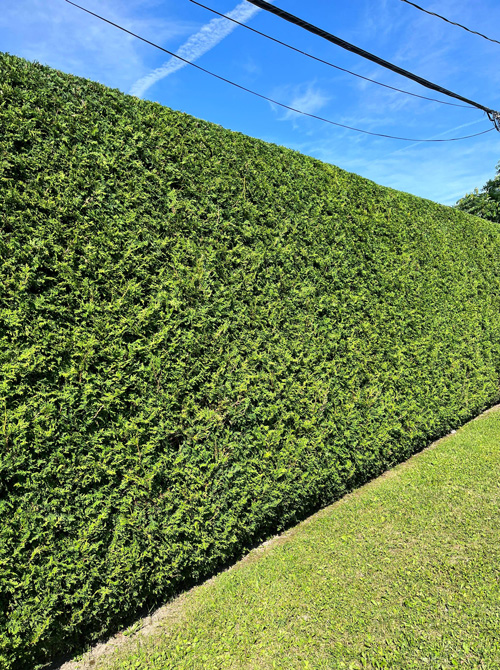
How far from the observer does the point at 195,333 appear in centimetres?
328

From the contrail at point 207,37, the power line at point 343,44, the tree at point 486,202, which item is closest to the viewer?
the power line at point 343,44

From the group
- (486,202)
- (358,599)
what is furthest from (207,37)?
(486,202)

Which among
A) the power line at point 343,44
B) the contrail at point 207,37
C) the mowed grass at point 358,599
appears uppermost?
the contrail at point 207,37

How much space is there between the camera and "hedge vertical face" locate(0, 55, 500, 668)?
246cm

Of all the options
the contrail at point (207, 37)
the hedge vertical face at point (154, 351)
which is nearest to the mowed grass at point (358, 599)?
the hedge vertical face at point (154, 351)

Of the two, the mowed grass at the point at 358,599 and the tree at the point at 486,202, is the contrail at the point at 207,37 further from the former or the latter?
the tree at the point at 486,202

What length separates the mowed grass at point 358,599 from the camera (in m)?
2.45

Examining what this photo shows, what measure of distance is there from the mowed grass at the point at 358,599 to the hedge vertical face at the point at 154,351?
355mm

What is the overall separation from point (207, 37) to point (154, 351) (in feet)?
23.0

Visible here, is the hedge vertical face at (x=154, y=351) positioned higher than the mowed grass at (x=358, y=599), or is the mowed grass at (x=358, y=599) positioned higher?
the hedge vertical face at (x=154, y=351)

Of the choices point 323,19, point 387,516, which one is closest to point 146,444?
point 387,516

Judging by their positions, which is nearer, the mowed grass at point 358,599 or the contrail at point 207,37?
the mowed grass at point 358,599

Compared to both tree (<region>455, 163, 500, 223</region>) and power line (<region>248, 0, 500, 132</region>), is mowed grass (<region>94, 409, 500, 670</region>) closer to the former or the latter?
power line (<region>248, 0, 500, 132</region>)

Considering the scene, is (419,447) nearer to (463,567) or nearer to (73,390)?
(463,567)
